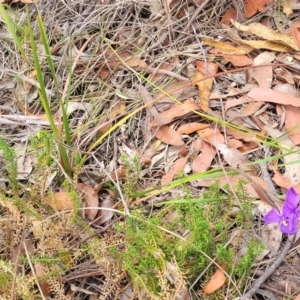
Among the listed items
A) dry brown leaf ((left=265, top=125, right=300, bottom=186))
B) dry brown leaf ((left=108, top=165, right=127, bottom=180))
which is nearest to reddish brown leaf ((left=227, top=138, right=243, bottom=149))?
dry brown leaf ((left=265, top=125, right=300, bottom=186))

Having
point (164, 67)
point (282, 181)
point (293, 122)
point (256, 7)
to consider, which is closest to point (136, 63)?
point (164, 67)

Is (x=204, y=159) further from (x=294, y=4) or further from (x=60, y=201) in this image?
(x=294, y=4)

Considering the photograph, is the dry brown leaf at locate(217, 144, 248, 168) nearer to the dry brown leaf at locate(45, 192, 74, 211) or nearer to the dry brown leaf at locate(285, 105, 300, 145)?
the dry brown leaf at locate(285, 105, 300, 145)

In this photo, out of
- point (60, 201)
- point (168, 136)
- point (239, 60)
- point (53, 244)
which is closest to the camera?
point (53, 244)

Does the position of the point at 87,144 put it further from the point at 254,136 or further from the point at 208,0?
the point at 208,0

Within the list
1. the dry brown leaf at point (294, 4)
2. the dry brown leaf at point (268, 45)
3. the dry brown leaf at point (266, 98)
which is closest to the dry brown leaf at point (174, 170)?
the dry brown leaf at point (266, 98)

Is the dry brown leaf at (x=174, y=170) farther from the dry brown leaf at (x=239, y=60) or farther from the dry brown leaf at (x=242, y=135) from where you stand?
the dry brown leaf at (x=239, y=60)
